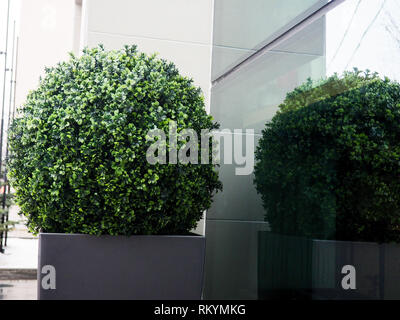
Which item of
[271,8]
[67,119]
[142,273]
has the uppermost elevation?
[271,8]

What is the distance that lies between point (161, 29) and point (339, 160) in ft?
5.66

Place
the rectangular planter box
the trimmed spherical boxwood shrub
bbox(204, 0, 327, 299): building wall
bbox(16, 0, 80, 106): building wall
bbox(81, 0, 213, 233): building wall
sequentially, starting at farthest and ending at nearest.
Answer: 1. bbox(16, 0, 80, 106): building wall
2. bbox(81, 0, 213, 233): building wall
3. bbox(204, 0, 327, 299): building wall
4. the trimmed spherical boxwood shrub
5. the rectangular planter box

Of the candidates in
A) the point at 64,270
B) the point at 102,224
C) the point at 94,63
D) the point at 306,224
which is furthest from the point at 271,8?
the point at 64,270

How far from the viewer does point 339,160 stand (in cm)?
157

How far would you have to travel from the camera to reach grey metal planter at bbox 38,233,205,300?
1899 millimetres

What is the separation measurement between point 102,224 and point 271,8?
4.73 feet

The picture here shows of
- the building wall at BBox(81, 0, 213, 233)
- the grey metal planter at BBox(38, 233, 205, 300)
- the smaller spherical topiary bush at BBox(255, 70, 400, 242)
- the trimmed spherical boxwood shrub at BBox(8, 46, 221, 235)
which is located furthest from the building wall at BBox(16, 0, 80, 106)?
the smaller spherical topiary bush at BBox(255, 70, 400, 242)

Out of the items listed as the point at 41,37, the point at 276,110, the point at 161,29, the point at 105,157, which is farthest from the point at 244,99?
the point at 41,37

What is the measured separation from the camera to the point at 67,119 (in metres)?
1.93

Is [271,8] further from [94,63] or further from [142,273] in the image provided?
[142,273]

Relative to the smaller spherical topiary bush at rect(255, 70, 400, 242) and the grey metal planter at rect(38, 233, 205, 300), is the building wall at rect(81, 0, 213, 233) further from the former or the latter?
the smaller spherical topiary bush at rect(255, 70, 400, 242)

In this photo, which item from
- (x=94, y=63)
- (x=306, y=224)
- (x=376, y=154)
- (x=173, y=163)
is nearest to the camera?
(x=376, y=154)

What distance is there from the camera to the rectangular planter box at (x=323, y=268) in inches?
52.4

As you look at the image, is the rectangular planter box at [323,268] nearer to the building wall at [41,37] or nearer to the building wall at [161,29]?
the building wall at [161,29]
